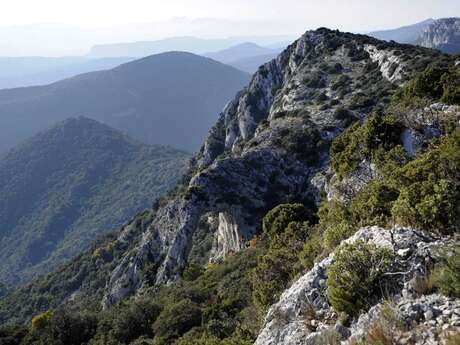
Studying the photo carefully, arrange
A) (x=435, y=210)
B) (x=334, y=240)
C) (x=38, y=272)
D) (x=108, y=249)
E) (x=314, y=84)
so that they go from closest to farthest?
1. (x=435, y=210)
2. (x=334, y=240)
3. (x=314, y=84)
4. (x=108, y=249)
5. (x=38, y=272)

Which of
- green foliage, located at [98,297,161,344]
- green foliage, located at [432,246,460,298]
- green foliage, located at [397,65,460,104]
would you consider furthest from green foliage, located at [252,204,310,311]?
green foliage, located at [98,297,161,344]

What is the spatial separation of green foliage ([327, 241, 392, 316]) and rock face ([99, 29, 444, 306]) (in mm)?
29805

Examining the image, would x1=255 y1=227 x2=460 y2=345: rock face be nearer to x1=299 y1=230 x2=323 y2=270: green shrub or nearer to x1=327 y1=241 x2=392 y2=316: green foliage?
x1=327 y1=241 x2=392 y2=316: green foliage

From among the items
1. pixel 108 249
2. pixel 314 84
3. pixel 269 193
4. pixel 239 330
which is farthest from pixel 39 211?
pixel 239 330

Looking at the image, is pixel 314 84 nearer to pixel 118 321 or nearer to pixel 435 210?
pixel 118 321

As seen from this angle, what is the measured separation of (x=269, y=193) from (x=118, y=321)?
20000 millimetres

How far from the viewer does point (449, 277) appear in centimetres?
698

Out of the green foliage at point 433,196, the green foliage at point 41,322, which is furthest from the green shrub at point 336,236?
the green foliage at point 41,322

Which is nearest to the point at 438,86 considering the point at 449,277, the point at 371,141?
the point at 371,141

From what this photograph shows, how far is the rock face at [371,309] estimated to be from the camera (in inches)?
267

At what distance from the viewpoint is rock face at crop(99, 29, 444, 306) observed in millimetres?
41188

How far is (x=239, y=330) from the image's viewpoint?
591 inches

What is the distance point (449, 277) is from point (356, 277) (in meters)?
1.76

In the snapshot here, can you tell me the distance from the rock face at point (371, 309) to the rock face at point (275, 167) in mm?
28685
